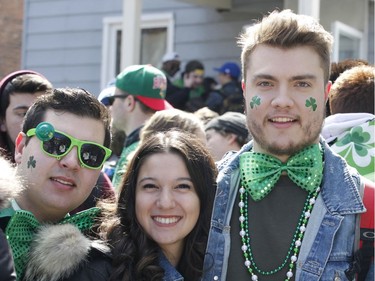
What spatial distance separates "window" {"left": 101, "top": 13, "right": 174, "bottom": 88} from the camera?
10.9 m

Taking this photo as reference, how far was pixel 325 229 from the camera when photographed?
2803 mm

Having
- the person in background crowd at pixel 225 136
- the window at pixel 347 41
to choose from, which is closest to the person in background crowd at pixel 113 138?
the person in background crowd at pixel 225 136

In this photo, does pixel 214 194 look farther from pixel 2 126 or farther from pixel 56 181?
pixel 2 126

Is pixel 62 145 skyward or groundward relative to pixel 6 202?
skyward

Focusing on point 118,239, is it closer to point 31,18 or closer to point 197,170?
point 197,170

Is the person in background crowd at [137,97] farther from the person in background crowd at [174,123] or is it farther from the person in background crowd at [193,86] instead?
the person in background crowd at [193,86]

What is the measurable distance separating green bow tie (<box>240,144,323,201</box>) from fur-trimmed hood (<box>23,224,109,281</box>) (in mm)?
693

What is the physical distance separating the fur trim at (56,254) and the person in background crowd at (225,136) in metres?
2.46

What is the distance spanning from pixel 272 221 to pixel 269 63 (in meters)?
0.66

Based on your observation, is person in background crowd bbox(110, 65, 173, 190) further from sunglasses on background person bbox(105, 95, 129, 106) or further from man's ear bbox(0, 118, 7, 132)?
man's ear bbox(0, 118, 7, 132)

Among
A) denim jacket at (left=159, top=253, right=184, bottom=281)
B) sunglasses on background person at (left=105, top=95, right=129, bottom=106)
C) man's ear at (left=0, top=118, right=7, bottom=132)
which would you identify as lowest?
denim jacket at (left=159, top=253, right=184, bottom=281)

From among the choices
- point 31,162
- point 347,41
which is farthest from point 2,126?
point 347,41

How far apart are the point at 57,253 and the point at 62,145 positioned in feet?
1.73

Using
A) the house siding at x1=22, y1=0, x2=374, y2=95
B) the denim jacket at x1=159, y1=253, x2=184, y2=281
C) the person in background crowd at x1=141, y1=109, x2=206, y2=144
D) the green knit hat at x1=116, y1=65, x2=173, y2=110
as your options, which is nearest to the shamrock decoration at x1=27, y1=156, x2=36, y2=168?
the denim jacket at x1=159, y1=253, x2=184, y2=281
